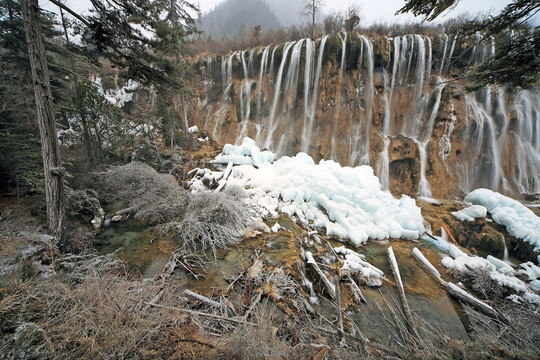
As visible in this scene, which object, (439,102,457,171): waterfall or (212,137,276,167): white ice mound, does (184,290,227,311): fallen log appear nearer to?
(212,137,276,167): white ice mound

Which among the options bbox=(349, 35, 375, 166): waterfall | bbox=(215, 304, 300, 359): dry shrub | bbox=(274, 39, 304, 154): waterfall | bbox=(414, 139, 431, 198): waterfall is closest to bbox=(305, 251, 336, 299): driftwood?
bbox=(215, 304, 300, 359): dry shrub

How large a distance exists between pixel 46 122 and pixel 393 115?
17.5m

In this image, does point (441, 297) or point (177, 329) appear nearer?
point (177, 329)

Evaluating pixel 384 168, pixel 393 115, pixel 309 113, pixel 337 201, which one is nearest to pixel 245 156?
pixel 337 201

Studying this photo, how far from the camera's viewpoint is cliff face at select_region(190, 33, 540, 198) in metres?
12.9

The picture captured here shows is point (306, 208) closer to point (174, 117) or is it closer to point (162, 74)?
point (162, 74)

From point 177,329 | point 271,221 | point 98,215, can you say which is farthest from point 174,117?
point 177,329

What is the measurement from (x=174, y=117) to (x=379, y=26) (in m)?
20.8

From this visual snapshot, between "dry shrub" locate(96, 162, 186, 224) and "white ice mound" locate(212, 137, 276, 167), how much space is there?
2809 mm

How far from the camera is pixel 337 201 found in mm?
6906

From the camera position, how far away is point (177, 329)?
7.16ft

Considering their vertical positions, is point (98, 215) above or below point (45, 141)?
below

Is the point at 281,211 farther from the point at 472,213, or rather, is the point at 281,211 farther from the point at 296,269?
the point at 472,213

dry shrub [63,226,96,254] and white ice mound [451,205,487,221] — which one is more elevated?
dry shrub [63,226,96,254]
